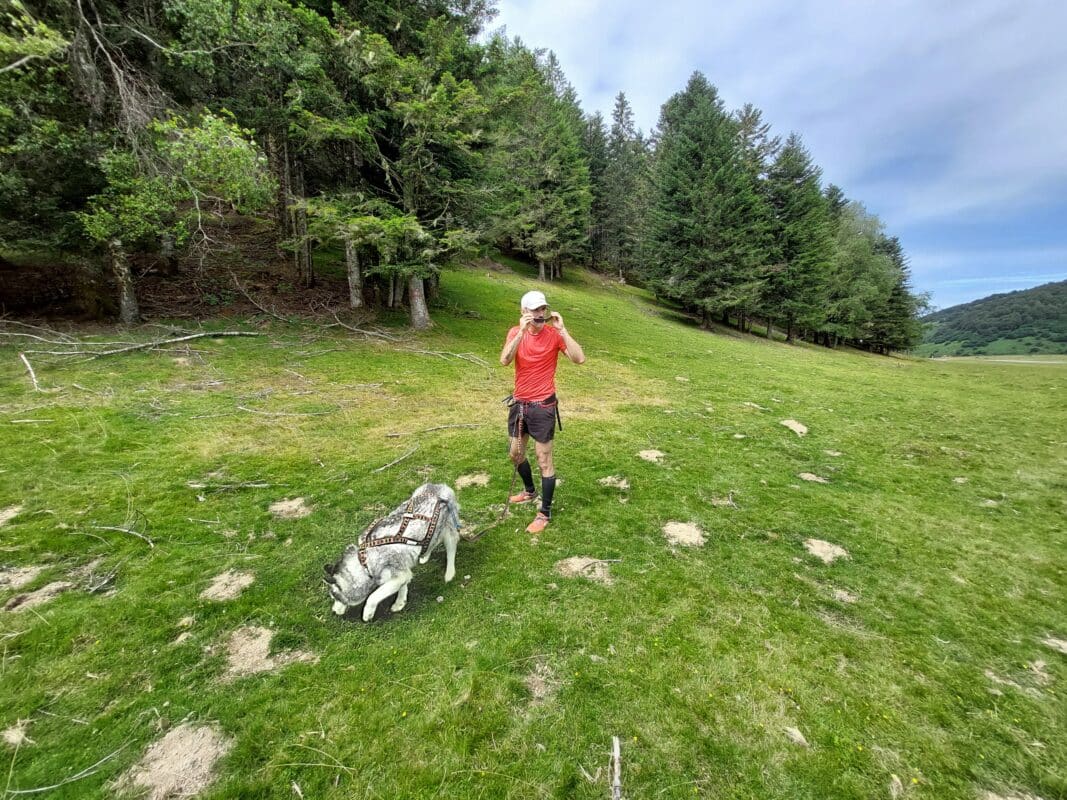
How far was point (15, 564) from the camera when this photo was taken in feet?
10.9

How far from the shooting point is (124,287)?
389 inches

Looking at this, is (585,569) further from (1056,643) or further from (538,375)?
(1056,643)

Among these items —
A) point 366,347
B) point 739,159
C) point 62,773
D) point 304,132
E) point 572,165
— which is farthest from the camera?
point 572,165

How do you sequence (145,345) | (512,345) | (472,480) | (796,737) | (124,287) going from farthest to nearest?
(124,287) < (145,345) < (472,480) < (512,345) < (796,737)

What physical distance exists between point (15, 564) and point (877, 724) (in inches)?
251

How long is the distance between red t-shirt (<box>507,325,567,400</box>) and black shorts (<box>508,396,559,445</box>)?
8 cm

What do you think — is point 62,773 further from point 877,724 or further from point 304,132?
point 304,132

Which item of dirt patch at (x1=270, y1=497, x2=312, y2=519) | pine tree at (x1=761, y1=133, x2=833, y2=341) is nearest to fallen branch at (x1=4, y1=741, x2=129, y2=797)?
dirt patch at (x1=270, y1=497, x2=312, y2=519)

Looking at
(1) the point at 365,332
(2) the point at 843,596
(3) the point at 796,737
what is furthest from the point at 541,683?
(1) the point at 365,332

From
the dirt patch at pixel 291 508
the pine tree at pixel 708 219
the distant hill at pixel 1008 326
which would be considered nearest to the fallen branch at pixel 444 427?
the dirt patch at pixel 291 508

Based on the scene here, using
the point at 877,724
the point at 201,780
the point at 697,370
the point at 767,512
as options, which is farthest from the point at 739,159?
the point at 201,780

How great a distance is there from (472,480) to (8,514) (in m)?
4.46

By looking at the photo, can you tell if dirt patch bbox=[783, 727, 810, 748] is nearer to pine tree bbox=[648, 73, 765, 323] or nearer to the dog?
the dog

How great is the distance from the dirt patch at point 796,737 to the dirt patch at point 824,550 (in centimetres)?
214
